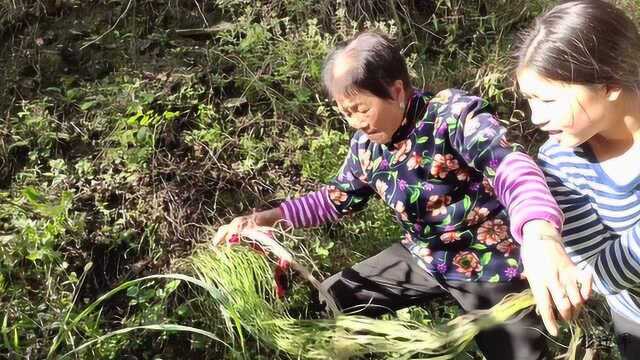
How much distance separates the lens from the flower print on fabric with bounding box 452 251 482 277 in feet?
5.70

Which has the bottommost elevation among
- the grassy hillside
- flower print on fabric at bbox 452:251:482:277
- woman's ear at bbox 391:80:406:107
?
the grassy hillside

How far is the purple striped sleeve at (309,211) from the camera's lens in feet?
6.30

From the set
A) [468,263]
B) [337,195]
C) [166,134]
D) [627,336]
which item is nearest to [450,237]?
[468,263]

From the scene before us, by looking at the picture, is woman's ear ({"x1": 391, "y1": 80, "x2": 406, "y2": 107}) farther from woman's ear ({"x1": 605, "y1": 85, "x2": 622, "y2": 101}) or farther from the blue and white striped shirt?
woman's ear ({"x1": 605, "y1": 85, "x2": 622, "y2": 101})

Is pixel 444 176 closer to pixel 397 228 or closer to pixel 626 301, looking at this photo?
pixel 626 301

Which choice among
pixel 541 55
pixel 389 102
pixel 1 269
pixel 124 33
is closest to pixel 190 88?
pixel 124 33

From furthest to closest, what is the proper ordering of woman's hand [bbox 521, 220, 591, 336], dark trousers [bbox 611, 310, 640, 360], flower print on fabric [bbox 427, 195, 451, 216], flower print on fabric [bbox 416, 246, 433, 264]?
1. flower print on fabric [bbox 416, 246, 433, 264]
2. flower print on fabric [bbox 427, 195, 451, 216]
3. dark trousers [bbox 611, 310, 640, 360]
4. woman's hand [bbox 521, 220, 591, 336]

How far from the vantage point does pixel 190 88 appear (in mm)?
2744

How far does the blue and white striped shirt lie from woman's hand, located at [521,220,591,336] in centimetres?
25

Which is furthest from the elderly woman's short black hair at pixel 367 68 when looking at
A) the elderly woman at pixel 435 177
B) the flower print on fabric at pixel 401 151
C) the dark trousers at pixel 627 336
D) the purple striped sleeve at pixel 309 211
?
the dark trousers at pixel 627 336

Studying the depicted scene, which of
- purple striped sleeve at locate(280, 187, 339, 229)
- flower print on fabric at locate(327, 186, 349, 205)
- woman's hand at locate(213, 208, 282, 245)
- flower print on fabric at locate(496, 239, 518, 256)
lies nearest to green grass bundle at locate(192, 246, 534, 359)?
woman's hand at locate(213, 208, 282, 245)

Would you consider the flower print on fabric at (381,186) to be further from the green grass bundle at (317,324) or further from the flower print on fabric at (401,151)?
the green grass bundle at (317,324)

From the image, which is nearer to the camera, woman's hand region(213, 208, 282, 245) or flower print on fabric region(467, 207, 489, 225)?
flower print on fabric region(467, 207, 489, 225)

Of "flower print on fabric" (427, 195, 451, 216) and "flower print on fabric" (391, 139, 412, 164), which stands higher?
Answer: "flower print on fabric" (391, 139, 412, 164)
